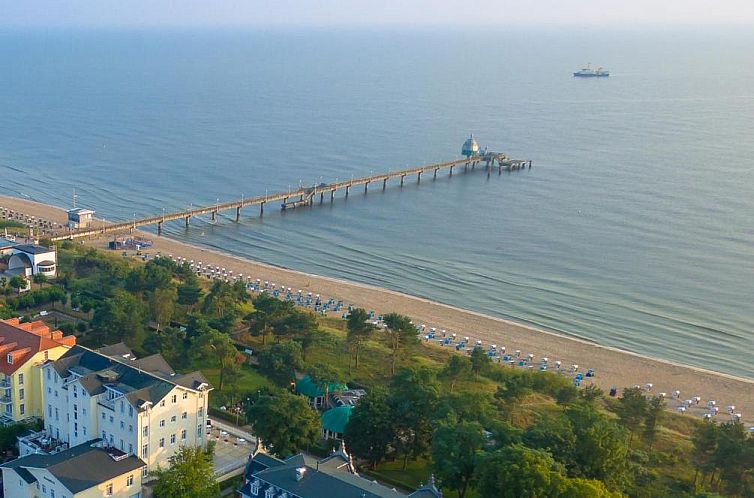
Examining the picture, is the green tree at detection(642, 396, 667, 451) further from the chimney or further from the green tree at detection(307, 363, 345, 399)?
the chimney

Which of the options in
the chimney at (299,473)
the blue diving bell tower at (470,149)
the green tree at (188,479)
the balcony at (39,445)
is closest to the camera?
the chimney at (299,473)

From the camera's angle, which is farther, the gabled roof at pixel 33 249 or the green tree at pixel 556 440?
the gabled roof at pixel 33 249

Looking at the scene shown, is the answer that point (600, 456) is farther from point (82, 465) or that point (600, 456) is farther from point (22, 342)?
point (22, 342)

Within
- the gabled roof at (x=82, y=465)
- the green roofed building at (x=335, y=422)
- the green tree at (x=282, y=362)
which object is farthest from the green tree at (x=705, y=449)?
the gabled roof at (x=82, y=465)

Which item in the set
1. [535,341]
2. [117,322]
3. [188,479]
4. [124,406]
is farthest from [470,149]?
[188,479]

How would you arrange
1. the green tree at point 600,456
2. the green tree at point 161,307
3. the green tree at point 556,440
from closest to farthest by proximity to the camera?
the green tree at point 600,456 < the green tree at point 556,440 < the green tree at point 161,307

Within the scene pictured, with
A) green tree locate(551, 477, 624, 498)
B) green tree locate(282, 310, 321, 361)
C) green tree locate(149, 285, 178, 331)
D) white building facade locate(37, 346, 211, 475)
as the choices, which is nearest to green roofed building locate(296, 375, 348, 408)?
green tree locate(282, 310, 321, 361)

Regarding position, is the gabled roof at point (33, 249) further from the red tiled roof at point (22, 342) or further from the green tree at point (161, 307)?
the red tiled roof at point (22, 342)
